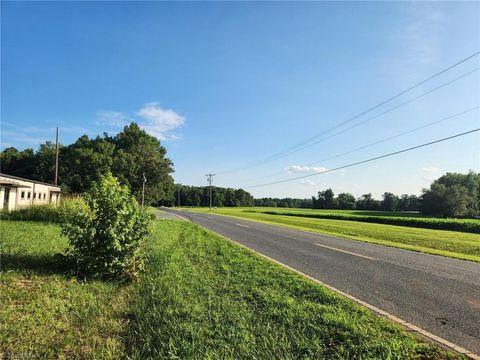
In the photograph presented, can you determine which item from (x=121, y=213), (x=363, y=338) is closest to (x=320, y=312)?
(x=363, y=338)

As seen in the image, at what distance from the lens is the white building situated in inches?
1093

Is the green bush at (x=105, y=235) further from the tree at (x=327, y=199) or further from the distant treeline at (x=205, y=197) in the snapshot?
the distant treeline at (x=205, y=197)

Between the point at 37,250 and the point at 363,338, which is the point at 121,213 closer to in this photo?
the point at 37,250

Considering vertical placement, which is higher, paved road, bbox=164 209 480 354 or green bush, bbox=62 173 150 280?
green bush, bbox=62 173 150 280

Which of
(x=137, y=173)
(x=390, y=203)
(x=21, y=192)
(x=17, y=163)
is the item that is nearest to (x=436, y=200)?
(x=390, y=203)

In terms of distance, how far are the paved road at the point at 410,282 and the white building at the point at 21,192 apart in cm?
1913

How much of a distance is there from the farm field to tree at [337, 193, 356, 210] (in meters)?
114

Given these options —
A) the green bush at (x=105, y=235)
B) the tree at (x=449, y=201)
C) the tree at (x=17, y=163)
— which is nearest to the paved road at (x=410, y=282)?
the green bush at (x=105, y=235)

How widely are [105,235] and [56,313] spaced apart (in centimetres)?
221

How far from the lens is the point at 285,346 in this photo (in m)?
4.09

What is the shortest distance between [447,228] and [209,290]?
35888 millimetres

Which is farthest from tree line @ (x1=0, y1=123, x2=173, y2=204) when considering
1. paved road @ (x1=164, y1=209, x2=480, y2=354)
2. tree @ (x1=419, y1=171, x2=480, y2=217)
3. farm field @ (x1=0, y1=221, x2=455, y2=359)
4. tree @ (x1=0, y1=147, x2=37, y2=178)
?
tree @ (x1=419, y1=171, x2=480, y2=217)

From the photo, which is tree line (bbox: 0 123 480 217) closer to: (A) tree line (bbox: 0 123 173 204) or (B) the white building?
(A) tree line (bbox: 0 123 173 204)

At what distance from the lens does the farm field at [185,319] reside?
13.2 feet
